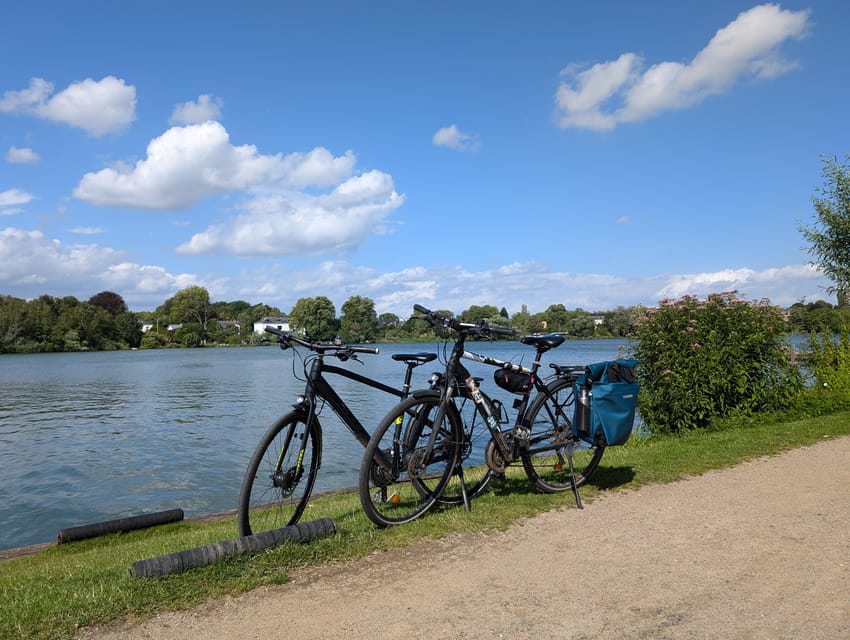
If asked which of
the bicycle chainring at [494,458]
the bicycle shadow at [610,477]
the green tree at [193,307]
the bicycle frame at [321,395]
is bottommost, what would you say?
the bicycle shadow at [610,477]

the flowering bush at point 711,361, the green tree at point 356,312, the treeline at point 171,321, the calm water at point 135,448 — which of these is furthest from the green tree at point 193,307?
the flowering bush at point 711,361

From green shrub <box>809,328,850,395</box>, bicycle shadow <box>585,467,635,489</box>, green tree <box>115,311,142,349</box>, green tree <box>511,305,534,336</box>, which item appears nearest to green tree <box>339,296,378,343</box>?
green tree <box>511,305,534,336</box>

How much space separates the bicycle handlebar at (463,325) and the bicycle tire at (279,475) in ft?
4.62

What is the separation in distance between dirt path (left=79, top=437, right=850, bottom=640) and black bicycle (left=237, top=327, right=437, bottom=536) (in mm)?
940

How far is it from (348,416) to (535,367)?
1862 mm

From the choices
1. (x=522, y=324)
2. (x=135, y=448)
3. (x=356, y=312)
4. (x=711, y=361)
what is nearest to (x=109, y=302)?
(x=356, y=312)

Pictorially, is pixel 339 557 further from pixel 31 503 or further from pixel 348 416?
pixel 31 503

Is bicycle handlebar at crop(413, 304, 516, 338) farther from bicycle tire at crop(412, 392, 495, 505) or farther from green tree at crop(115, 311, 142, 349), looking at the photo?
green tree at crop(115, 311, 142, 349)

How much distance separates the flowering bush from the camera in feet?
37.0

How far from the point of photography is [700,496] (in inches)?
237

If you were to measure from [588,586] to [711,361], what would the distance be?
837cm

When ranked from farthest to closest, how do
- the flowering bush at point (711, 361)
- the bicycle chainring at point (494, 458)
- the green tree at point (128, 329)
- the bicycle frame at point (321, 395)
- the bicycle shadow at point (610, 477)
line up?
the green tree at point (128, 329), the flowering bush at point (711, 361), the bicycle shadow at point (610, 477), the bicycle chainring at point (494, 458), the bicycle frame at point (321, 395)

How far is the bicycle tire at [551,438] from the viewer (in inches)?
237

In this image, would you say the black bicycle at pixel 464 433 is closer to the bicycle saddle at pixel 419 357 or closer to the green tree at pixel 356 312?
the bicycle saddle at pixel 419 357
